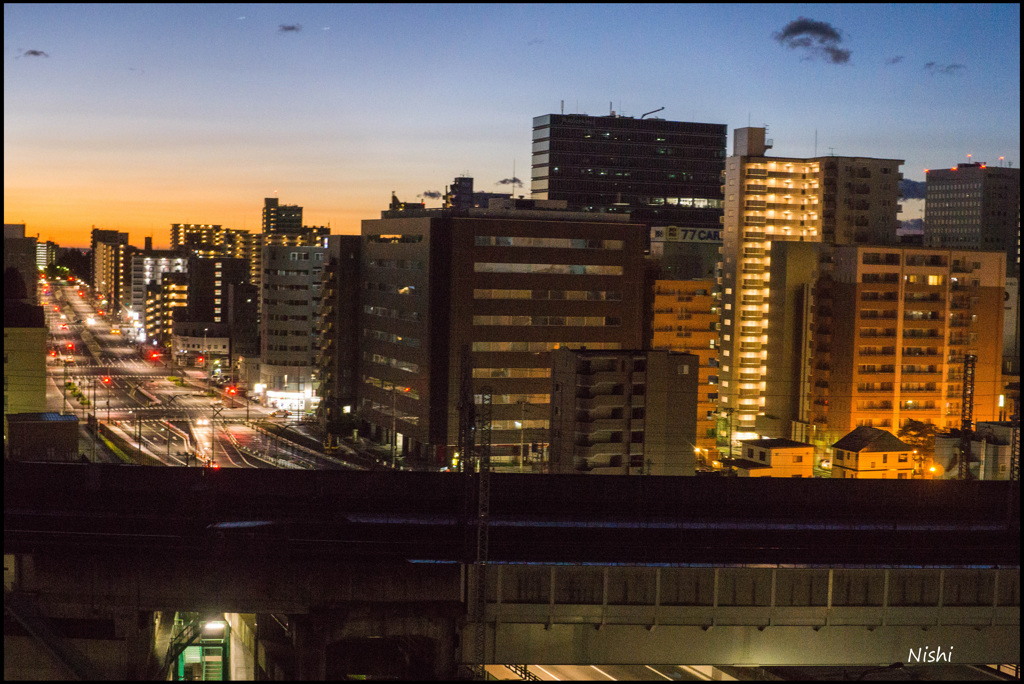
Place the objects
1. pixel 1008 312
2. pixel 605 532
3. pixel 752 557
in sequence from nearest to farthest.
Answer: pixel 752 557, pixel 605 532, pixel 1008 312

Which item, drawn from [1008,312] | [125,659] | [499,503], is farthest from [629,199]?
[125,659]

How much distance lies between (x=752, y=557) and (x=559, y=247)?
49.2 ft

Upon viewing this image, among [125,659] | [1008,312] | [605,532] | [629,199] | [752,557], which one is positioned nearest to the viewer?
[125,659]

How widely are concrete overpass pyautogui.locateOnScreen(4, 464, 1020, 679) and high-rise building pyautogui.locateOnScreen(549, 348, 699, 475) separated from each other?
613 centimetres

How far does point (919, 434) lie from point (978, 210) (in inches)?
Result: 1408

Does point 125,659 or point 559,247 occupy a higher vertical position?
point 559,247

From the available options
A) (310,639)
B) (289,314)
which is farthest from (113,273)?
(310,639)

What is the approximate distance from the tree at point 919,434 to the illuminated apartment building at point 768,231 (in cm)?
359

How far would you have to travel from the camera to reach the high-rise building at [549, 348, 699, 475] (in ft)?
64.7

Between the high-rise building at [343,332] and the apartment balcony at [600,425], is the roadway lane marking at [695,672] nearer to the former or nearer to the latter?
the apartment balcony at [600,425]

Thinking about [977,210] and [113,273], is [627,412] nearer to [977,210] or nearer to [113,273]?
[977,210]

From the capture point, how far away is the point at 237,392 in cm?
3666

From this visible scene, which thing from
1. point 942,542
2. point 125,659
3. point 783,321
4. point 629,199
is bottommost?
point 125,659

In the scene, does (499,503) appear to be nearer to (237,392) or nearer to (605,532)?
(605,532)
